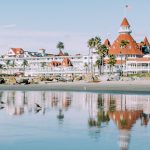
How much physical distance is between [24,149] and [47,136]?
168 inches

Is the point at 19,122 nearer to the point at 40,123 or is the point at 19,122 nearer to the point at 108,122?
the point at 40,123

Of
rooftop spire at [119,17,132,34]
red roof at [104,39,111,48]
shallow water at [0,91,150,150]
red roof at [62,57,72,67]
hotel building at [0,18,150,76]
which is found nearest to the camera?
shallow water at [0,91,150,150]

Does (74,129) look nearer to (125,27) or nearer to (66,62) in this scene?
(66,62)

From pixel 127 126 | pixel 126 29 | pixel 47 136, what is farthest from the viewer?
pixel 126 29

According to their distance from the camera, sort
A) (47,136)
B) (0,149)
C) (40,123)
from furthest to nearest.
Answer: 1. (40,123)
2. (47,136)
3. (0,149)

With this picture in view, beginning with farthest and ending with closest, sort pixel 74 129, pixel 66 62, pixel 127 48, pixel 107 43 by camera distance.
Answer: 1. pixel 107 43
2. pixel 66 62
3. pixel 127 48
4. pixel 74 129

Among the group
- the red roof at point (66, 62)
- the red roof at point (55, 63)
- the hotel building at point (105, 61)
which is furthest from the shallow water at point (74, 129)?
the red roof at point (55, 63)

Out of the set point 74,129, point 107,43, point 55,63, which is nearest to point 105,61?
point 107,43

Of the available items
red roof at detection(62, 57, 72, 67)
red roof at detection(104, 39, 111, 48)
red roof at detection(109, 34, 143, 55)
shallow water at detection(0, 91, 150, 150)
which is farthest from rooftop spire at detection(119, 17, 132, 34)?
shallow water at detection(0, 91, 150, 150)

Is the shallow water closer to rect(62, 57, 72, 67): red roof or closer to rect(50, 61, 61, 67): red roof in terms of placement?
rect(62, 57, 72, 67): red roof

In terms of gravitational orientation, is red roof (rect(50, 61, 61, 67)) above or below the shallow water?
above

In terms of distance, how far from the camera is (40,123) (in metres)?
35.8

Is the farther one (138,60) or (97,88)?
(138,60)

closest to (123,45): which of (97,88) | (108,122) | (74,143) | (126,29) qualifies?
(126,29)
